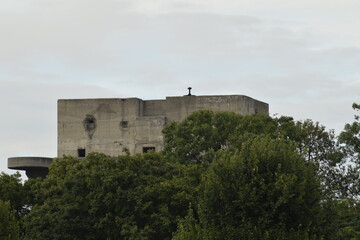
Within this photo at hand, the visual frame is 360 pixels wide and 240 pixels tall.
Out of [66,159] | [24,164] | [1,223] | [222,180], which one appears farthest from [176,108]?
[222,180]

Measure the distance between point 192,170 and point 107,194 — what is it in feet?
15.5

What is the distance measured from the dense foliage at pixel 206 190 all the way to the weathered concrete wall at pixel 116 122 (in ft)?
47.1

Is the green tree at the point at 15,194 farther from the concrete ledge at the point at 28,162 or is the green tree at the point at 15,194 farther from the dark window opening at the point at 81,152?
the dark window opening at the point at 81,152

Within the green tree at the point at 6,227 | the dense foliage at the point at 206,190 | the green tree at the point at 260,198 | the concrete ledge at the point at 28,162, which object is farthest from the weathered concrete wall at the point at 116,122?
the green tree at the point at 260,198

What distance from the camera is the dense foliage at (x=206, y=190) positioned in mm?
41562

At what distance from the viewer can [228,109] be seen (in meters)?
91.0

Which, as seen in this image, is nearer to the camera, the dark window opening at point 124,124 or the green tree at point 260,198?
the green tree at point 260,198

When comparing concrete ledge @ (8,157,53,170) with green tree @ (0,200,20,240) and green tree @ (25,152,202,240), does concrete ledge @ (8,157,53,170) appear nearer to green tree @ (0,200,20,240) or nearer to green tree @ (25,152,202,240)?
green tree @ (25,152,202,240)

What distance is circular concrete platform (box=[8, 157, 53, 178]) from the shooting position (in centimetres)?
8775

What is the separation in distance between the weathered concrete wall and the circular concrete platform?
9.57 metres

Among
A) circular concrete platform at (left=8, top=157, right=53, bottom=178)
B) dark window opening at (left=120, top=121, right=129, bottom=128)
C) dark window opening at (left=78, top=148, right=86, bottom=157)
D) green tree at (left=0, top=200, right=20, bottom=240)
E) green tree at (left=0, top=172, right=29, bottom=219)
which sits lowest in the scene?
green tree at (left=0, top=200, right=20, bottom=240)

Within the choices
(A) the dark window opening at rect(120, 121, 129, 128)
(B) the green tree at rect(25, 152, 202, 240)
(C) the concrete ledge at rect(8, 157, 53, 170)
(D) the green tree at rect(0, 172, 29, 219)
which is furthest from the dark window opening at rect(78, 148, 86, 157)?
(B) the green tree at rect(25, 152, 202, 240)

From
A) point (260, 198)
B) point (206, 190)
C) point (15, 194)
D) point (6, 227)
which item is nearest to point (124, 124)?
point (15, 194)

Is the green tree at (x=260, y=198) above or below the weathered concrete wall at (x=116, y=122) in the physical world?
below
